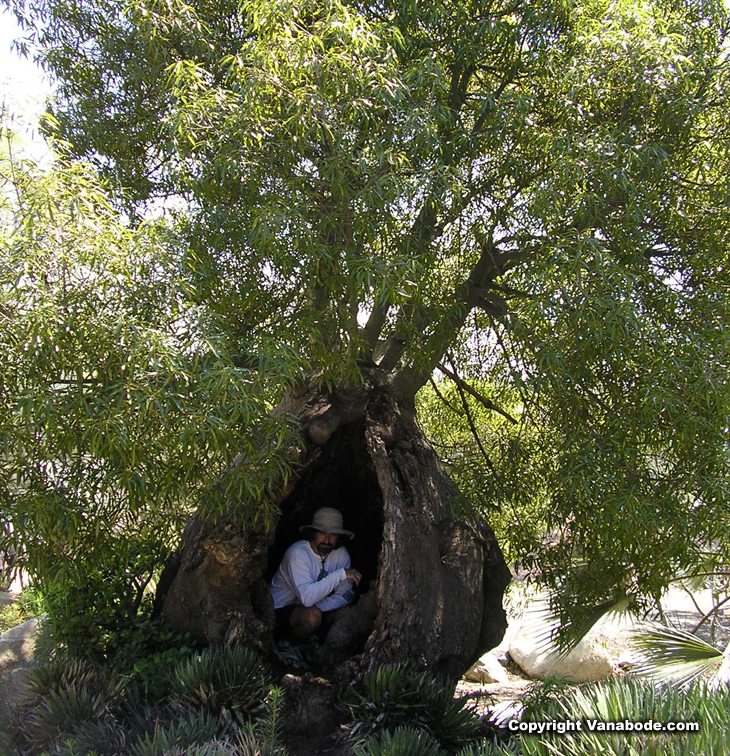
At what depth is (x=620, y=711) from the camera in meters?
3.69

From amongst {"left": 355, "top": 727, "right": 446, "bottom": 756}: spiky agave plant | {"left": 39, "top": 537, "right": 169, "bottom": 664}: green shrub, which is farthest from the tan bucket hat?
{"left": 355, "top": 727, "right": 446, "bottom": 756}: spiky agave plant

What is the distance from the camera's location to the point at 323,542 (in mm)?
6617

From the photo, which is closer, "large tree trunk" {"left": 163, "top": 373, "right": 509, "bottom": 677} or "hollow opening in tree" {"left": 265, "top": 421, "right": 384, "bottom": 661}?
"large tree trunk" {"left": 163, "top": 373, "right": 509, "bottom": 677}

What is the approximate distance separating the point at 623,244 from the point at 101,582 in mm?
5120

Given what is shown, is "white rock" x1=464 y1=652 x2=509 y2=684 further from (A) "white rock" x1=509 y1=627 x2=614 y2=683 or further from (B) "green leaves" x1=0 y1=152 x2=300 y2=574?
(B) "green leaves" x1=0 y1=152 x2=300 y2=574

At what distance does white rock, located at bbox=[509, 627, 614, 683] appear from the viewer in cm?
1059

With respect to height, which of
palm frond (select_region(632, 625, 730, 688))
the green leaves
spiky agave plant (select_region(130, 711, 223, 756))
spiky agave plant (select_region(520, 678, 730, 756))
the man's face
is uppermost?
the green leaves

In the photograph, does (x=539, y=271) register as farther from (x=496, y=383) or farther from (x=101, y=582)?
(x=101, y=582)

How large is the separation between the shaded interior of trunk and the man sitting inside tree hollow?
448mm

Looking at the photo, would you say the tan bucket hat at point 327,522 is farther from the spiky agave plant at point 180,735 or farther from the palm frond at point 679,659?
the palm frond at point 679,659

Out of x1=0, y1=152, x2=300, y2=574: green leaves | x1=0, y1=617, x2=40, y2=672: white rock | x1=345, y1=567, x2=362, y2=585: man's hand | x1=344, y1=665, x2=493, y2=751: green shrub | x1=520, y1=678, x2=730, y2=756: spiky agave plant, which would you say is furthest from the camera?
x1=0, y1=617, x2=40, y2=672: white rock

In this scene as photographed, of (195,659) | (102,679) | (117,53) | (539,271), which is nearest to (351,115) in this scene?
(539,271)

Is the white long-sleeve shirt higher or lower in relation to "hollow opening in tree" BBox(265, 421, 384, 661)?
lower

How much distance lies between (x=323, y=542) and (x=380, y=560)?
2.58 feet
